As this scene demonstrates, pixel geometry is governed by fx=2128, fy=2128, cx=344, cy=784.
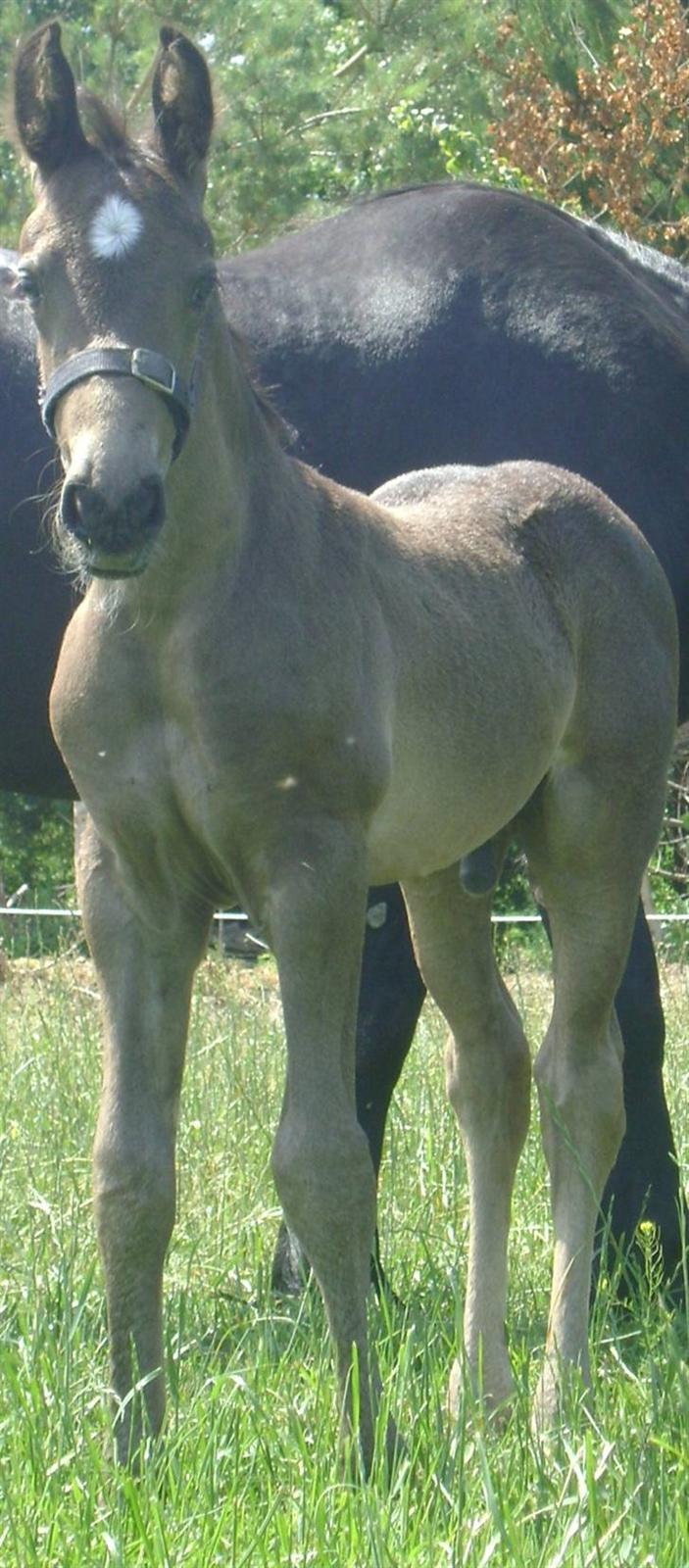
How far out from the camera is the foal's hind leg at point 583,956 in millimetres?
3738

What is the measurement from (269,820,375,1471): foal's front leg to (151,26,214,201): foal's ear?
99 centimetres

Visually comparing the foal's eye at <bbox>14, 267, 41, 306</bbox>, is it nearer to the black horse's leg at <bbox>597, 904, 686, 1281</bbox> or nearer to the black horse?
the black horse

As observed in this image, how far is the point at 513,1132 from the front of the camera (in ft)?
13.0

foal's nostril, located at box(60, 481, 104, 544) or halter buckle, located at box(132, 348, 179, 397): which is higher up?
halter buckle, located at box(132, 348, 179, 397)

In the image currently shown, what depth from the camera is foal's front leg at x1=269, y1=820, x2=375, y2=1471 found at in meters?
2.95

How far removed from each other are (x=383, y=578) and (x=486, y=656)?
0.91ft

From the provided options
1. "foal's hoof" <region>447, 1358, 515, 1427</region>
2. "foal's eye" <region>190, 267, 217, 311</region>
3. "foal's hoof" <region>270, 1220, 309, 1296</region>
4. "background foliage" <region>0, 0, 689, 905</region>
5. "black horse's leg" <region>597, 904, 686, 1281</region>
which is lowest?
"foal's hoof" <region>447, 1358, 515, 1427</region>

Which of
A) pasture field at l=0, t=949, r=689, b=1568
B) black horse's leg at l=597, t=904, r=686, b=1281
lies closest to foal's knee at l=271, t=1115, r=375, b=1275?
pasture field at l=0, t=949, r=689, b=1568

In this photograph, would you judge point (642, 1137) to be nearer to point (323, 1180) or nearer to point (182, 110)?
point (323, 1180)

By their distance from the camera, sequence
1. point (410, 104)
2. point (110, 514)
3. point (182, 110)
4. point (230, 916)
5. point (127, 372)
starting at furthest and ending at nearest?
point (410, 104) < point (230, 916) < point (182, 110) < point (127, 372) < point (110, 514)

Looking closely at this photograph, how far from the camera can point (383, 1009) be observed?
479 cm

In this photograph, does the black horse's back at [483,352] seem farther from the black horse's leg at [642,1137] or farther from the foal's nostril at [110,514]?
the foal's nostril at [110,514]

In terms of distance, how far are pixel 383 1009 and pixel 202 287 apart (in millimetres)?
2171

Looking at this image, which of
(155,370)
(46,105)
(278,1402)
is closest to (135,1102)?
(278,1402)
